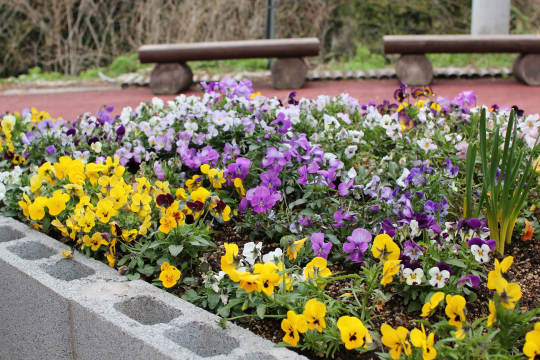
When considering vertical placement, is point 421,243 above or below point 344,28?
below

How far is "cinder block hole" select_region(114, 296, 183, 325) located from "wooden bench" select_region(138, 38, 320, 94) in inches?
224

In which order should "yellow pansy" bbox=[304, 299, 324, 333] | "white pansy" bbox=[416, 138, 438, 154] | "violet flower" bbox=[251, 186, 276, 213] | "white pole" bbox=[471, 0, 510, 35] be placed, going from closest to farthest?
"yellow pansy" bbox=[304, 299, 324, 333] < "violet flower" bbox=[251, 186, 276, 213] < "white pansy" bbox=[416, 138, 438, 154] < "white pole" bbox=[471, 0, 510, 35]

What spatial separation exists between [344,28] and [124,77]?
475 cm

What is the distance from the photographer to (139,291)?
1618mm

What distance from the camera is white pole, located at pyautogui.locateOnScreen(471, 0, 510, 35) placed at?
776 cm

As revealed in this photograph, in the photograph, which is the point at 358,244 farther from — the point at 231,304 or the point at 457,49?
the point at 457,49

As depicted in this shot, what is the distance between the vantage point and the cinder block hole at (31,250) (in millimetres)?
Answer: 1940

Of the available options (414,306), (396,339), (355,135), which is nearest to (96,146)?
(355,135)

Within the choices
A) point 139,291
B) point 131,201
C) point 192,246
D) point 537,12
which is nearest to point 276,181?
point 192,246

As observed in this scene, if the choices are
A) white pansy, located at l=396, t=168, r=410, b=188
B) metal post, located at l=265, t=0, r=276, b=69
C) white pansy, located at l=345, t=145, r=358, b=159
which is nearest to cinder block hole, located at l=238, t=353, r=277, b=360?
white pansy, located at l=396, t=168, r=410, b=188

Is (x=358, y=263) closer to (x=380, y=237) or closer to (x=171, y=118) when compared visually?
(x=380, y=237)

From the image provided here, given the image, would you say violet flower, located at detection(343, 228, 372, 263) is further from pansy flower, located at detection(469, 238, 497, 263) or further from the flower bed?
pansy flower, located at detection(469, 238, 497, 263)

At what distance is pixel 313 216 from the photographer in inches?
75.1

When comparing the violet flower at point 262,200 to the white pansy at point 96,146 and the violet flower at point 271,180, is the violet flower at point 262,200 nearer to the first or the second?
the violet flower at point 271,180
